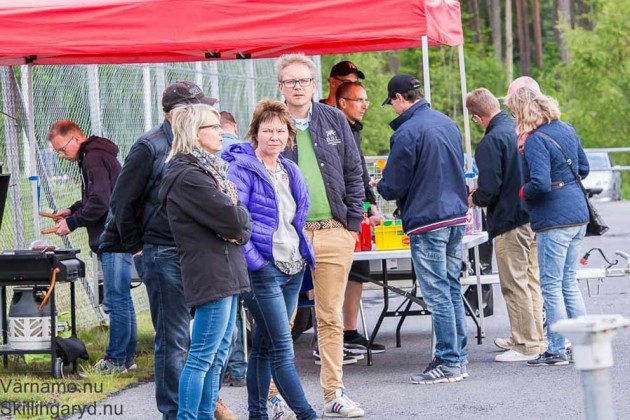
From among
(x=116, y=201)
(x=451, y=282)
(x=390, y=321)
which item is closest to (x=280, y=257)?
(x=116, y=201)

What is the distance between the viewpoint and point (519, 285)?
922 cm

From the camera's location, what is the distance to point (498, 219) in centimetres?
911

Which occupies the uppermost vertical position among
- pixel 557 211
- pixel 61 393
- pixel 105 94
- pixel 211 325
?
pixel 105 94

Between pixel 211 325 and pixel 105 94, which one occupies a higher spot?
pixel 105 94

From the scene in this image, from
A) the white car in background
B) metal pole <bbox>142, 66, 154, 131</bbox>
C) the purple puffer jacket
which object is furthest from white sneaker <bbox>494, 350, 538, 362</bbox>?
the white car in background

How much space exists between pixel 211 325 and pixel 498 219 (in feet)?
11.3

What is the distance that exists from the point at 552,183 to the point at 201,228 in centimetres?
317

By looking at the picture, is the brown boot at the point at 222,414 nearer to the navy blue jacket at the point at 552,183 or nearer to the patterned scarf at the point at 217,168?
the patterned scarf at the point at 217,168

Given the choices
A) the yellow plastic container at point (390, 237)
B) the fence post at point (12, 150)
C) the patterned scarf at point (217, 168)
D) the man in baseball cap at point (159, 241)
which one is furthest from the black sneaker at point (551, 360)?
the fence post at point (12, 150)

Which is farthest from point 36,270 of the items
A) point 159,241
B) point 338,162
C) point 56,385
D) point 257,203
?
point 257,203

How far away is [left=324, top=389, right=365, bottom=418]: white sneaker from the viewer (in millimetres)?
7328

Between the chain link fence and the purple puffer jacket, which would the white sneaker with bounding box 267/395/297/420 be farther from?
the chain link fence

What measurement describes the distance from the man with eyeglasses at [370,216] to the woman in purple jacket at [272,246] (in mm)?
1949

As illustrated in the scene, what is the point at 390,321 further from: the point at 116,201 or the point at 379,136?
the point at 379,136
